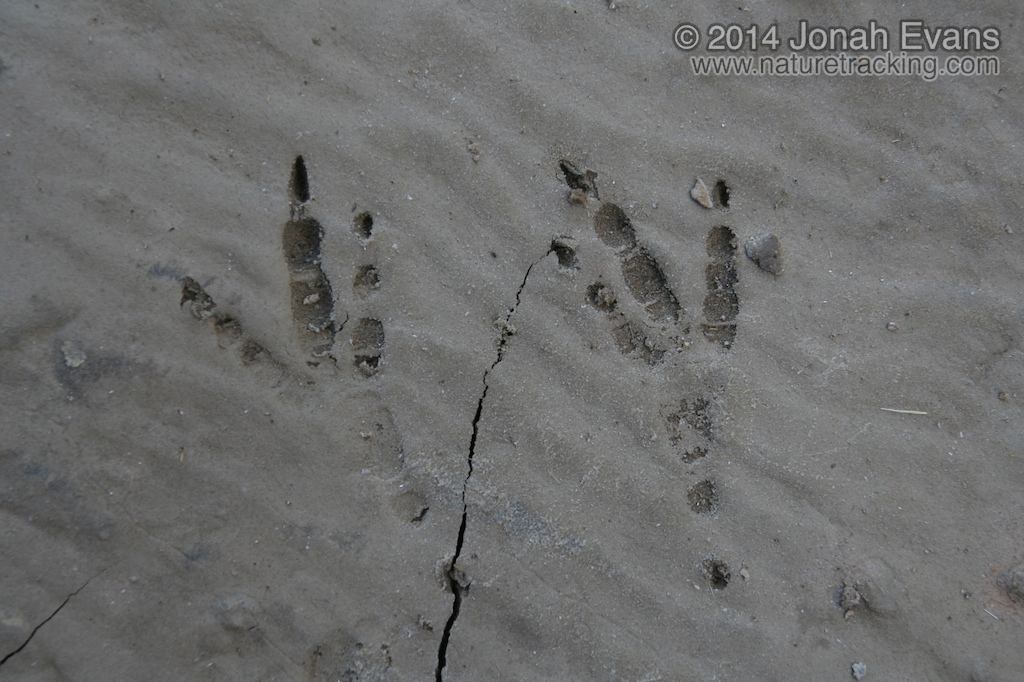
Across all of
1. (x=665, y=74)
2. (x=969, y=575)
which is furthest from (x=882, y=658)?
(x=665, y=74)

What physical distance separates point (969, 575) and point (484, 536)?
1.35 m

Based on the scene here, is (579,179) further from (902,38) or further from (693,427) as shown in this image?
(902,38)

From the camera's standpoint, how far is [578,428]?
1.82 m

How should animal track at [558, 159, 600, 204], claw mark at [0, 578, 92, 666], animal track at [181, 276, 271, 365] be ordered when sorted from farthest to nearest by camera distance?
animal track at [558, 159, 600, 204] → animal track at [181, 276, 271, 365] → claw mark at [0, 578, 92, 666]

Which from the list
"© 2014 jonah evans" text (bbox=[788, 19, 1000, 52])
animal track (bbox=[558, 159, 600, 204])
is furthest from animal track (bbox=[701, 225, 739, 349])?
"© 2014 jonah evans" text (bbox=[788, 19, 1000, 52])

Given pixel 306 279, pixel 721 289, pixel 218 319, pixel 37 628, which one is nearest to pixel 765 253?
pixel 721 289

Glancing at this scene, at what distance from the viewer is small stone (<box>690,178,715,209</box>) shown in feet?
6.23

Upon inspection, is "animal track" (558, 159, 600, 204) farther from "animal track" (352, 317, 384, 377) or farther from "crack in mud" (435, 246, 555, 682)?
"animal track" (352, 317, 384, 377)

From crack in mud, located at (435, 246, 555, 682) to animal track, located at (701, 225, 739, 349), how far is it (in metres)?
0.47

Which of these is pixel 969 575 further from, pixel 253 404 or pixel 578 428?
pixel 253 404

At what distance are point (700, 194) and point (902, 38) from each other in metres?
0.79

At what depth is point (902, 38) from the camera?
198 centimetres

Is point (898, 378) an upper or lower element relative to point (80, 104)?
lower
